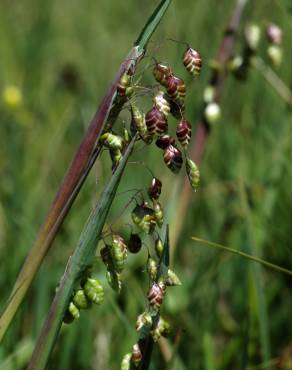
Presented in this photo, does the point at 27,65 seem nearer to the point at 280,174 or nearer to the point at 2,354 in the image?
the point at 280,174

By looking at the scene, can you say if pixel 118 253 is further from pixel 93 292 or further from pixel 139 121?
pixel 139 121

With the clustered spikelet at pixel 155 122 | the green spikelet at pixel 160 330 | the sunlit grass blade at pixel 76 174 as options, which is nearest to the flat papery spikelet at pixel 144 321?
the green spikelet at pixel 160 330

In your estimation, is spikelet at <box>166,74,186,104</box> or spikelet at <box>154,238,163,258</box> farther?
spikelet at <box>154,238,163,258</box>

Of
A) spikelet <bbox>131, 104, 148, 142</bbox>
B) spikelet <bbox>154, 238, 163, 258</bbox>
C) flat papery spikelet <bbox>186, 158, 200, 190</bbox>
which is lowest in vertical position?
spikelet <bbox>154, 238, 163, 258</bbox>

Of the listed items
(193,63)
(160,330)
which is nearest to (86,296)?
(160,330)

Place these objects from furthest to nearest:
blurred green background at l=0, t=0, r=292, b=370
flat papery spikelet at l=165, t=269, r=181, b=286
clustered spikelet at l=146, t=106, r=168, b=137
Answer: blurred green background at l=0, t=0, r=292, b=370 → flat papery spikelet at l=165, t=269, r=181, b=286 → clustered spikelet at l=146, t=106, r=168, b=137

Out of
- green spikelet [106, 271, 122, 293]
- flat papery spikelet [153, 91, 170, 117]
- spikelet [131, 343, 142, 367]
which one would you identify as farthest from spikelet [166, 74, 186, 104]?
spikelet [131, 343, 142, 367]

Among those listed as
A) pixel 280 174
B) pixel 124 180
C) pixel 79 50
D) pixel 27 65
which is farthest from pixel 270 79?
pixel 79 50

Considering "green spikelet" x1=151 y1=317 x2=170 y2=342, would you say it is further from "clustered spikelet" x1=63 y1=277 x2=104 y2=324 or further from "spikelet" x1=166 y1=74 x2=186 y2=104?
"spikelet" x1=166 y1=74 x2=186 y2=104
